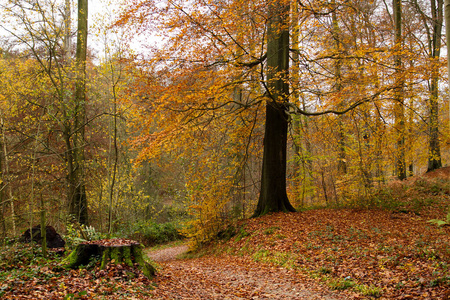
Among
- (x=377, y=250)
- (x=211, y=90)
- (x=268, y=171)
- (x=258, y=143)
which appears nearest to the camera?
(x=377, y=250)

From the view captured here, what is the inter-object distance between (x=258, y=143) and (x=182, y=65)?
14.3 feet

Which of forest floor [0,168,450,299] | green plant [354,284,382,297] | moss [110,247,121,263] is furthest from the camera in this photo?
moss [110,247,121,263]

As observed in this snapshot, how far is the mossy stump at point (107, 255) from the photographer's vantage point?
4562 mm

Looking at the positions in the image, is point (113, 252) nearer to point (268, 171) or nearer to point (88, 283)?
point (88, 283)

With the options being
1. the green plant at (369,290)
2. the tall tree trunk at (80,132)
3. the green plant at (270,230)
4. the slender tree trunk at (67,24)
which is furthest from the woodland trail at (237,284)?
the slender tree trunk at (67,24)

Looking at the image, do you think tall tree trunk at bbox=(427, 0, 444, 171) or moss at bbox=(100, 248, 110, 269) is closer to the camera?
moss at bbox=(100, 248, 110, 269)

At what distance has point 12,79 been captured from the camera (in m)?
9.23

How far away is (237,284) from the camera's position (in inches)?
209

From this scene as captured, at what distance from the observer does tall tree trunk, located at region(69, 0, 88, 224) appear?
8625 mm

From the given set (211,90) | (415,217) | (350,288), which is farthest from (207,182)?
(415,217)

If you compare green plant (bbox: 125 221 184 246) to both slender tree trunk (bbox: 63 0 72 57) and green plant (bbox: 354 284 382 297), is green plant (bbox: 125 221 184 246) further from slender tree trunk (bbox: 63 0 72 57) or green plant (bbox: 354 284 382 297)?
green plant (bbox: 354 284 382 297)

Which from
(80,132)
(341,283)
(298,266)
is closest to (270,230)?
(298,266)

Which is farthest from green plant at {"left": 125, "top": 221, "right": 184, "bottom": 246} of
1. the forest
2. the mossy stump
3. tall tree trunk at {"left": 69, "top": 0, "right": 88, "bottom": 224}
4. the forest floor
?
the mossy stump

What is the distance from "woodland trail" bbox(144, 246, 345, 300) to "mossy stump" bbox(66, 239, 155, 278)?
0.49 m
